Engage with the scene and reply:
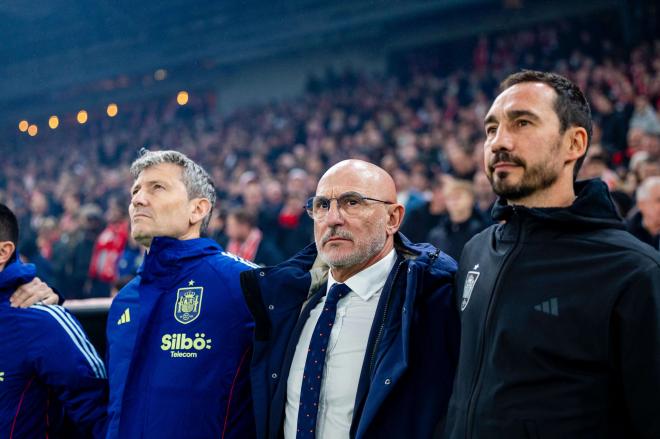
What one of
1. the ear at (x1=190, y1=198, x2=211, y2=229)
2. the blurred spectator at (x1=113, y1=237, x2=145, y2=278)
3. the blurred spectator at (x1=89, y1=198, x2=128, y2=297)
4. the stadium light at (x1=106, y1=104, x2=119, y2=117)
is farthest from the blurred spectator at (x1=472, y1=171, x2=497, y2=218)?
the stadium light at (x1=106, y1=104, x2=119, y2=117)

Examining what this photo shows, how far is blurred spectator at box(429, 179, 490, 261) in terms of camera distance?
4887 millimetres

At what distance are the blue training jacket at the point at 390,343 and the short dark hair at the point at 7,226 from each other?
107 cm

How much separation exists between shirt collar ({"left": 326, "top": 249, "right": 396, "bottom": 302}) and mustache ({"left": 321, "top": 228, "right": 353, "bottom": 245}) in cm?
13

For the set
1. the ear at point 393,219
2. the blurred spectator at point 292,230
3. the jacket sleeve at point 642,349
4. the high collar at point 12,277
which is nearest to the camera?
the jacket sleeve at point 642,349

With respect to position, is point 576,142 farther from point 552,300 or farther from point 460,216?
point 460,216

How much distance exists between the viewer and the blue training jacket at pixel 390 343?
6.26 ft

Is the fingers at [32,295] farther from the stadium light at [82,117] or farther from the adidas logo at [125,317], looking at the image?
the stadium light at [82,117]

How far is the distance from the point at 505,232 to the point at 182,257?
128 centimetres

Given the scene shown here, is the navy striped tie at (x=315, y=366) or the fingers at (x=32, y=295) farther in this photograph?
the fingers at (x=32, y=295)

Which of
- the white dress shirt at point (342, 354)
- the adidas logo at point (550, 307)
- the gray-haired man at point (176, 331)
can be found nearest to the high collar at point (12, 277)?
the gray-haired man at point (176, 331)

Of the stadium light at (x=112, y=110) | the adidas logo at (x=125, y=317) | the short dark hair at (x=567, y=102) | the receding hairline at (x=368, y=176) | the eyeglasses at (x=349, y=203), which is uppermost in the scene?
the stadium light at (x=112, y=110)

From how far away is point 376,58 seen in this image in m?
16.0

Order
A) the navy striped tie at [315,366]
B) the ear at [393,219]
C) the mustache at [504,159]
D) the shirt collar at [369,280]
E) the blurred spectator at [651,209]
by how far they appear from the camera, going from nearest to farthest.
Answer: the mustache at [504,159] < the navy striped tie at [315,366] < the shirt collar at [369,280] < the ear at [393,219] < the blurred spectator at [651,209]

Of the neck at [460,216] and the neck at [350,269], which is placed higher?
the neck at [460,216]
